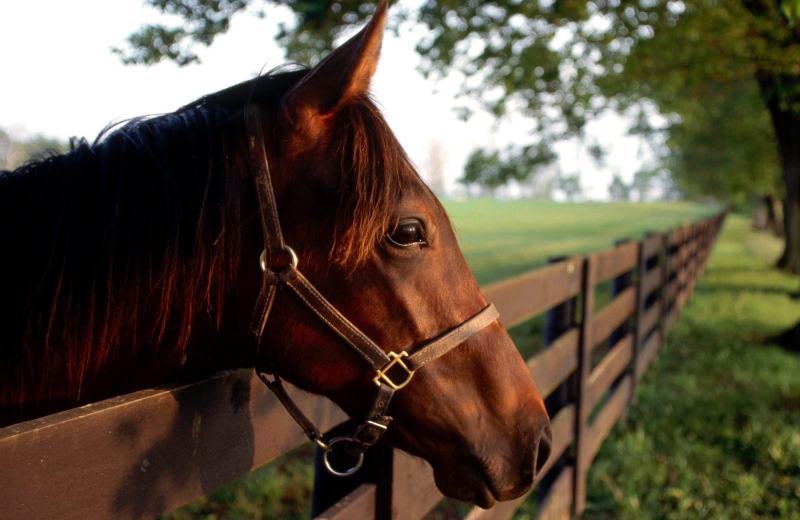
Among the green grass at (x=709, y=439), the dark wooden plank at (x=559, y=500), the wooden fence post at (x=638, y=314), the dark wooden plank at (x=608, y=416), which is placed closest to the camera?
the dark wooden plank at (x=559, y=500)

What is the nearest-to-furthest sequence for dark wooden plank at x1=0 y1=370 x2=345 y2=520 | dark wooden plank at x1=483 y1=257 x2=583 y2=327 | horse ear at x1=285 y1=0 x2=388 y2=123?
dark wooden plank at x1=0 y1=370 x2=345 y2=520, horse ear at x1=285 y1=0 x2=388 y2=123, dark wooden plank at x1=483 y1=257 x2=583 y2=327

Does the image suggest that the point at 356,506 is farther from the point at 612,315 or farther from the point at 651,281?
the point at 651,281

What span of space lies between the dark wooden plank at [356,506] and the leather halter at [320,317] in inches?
10.1

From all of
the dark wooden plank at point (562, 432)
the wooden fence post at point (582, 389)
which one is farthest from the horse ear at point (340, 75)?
the wooden fence post at point (582, 389)

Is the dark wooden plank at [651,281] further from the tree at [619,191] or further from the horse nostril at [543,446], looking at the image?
the tree at [619,191]

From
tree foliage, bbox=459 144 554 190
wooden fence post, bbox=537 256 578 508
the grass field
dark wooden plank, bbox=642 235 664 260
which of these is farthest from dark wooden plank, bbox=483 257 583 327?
tree foliage, bbox=459 144 554 190

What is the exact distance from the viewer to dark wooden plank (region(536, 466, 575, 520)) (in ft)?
10.8

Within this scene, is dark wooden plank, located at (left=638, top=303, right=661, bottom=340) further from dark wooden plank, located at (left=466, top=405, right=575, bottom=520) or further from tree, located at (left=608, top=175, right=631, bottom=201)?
tree, located at (left=608, top=175, right=631, bottom=201)

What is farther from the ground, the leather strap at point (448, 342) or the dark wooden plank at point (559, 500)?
the leather strap at point (448, 342)

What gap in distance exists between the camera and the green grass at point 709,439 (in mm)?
3924

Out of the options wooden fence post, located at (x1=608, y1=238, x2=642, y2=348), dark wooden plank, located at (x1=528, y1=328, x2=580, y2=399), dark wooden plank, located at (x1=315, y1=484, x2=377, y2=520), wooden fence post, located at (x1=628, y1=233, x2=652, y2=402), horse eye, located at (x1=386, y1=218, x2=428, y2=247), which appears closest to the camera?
horse eye, located at (x1=386, y1=218, x2=428, y2=247)

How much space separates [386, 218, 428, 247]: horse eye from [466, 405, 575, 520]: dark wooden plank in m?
1.44

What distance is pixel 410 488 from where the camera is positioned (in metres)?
1.96

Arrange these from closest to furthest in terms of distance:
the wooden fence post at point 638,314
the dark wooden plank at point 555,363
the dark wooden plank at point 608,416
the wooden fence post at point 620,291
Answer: the dark wooden plank at point 555,363
the dark wooden plank at point 608,416
the wooden fence post at point 620,291
the wooden fence post at point 638,314
